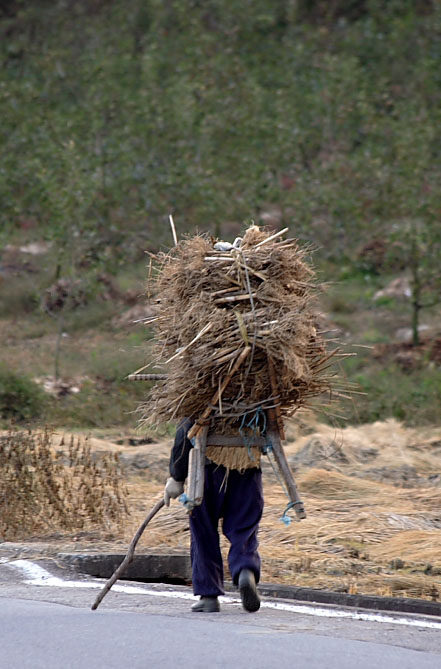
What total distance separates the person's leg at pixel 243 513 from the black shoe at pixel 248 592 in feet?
0.34

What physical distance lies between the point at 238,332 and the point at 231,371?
0.68 feet

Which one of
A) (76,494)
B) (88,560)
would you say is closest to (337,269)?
(76,494)

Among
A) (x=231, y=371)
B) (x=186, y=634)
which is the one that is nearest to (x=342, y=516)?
(x=231, y=371)

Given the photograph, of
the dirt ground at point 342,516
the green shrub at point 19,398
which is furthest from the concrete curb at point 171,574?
the green shrub at point 19,398

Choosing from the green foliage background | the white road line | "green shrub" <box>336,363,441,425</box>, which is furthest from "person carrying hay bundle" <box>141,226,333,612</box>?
the green foliage background

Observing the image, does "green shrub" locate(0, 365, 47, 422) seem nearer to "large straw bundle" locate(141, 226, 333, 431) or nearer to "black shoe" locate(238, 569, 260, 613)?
"large straw bundle" locate(141, 226, 333, 431)

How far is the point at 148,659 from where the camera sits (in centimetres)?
459

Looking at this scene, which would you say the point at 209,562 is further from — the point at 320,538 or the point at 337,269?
the point at 337,269

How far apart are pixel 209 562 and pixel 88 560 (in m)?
1.36

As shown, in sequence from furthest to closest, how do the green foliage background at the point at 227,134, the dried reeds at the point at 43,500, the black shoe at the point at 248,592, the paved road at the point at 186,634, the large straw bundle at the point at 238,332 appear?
the green foliage background at the point at 227,134 < the dried reeds at the point at 43,500 < the black shoe at the point at 248,592 < the large straw bundle at the point at 238,332 < the paved road at the point at 186,634

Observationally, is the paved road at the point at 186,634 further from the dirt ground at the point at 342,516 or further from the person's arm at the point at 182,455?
the dirt ground at the point at 342,516

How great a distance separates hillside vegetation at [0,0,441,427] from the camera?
695 inches

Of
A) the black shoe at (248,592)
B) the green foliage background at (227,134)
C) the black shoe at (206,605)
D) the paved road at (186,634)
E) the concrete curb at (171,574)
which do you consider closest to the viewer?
the paved road at (186,634)

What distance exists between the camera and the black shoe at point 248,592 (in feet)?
18.8
